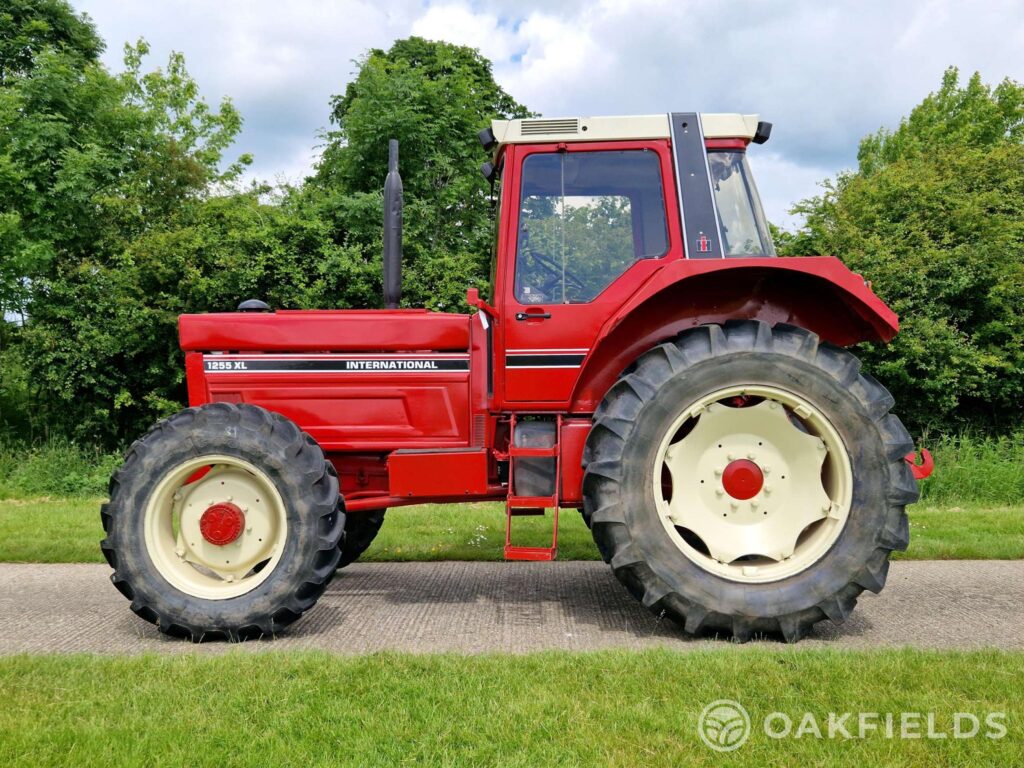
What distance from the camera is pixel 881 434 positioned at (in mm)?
3602

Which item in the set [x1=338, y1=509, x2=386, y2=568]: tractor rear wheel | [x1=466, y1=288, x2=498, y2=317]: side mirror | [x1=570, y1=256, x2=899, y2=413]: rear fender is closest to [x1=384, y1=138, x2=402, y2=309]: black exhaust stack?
[x1=466, y1=288, x2=498, y2=317]: side mirror

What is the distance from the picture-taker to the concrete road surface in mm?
3611

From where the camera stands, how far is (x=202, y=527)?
152 inches

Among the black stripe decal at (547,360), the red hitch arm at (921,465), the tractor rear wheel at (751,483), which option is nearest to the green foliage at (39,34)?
the black stripe decal at (547,360)

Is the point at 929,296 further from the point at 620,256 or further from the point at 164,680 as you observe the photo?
the point at 164,680

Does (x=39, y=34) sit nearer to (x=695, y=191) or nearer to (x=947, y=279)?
(x=695, y=191)

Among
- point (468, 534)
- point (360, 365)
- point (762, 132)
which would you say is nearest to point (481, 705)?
point (360, 365)

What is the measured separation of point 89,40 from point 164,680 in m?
17.2

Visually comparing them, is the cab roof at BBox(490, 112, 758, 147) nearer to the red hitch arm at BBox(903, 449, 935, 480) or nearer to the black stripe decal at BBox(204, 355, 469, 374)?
the black stripe decal at BBox(204, 355, 469, 374)

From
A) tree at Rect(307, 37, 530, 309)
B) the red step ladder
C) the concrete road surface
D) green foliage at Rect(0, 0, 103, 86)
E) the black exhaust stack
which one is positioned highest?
green foliage at Rect(0, 0, 103, 86)

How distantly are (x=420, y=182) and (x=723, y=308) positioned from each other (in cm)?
794

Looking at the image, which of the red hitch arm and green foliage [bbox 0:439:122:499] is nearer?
the red hitch arm

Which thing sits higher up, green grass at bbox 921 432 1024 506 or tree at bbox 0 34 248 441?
tree at bbox 0 34 248 441

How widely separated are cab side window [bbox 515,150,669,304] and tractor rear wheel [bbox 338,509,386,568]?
195cm
